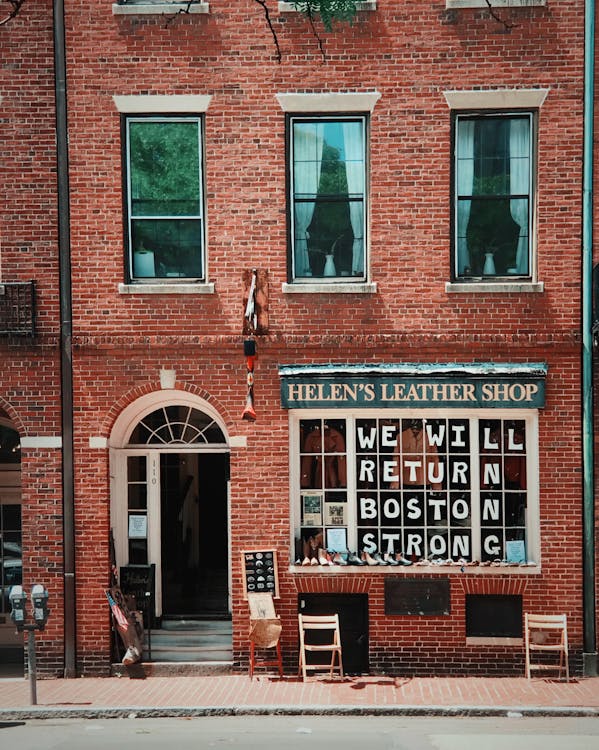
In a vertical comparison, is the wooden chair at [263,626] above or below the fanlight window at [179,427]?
below

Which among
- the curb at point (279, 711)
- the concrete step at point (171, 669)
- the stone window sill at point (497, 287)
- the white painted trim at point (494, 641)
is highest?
the stone window sill at point (497, 287)

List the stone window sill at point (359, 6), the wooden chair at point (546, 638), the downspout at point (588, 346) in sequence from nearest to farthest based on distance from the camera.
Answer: the wooden chair at point (546, 638) < the downspout at point (588, 346) < the stone window sill at point (359, 6)

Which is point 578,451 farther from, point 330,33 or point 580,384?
point 330,33

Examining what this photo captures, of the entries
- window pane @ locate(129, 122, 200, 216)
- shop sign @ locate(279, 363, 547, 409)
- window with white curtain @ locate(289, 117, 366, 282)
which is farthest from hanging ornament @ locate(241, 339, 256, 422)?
window pane @ locate(129, 122, 200, 216)

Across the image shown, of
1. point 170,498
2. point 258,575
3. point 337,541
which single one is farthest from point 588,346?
point 170,498

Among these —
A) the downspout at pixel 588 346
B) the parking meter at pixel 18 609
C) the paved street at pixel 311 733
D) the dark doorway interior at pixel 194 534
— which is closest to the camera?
the paved street at pixel 311 733

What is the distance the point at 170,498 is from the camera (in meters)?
13.6

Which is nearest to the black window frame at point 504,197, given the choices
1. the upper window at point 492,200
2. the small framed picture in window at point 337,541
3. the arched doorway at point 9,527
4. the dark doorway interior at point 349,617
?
the upper window at point 492,200

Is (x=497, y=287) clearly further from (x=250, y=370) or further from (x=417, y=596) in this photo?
(x=417, y=596)

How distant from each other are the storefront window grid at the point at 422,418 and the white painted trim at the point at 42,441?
3.04 meters

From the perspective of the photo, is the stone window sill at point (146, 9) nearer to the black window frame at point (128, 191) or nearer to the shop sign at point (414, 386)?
the black window frame at point (128, 191)

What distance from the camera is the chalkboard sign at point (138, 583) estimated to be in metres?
12.8

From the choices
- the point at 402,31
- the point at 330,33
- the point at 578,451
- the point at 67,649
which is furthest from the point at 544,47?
the point at 67,649

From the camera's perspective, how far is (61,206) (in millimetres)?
12344
